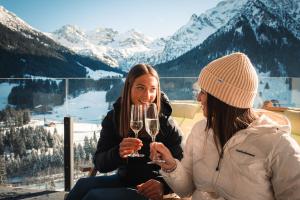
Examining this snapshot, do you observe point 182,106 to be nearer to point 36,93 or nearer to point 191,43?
point 36,93

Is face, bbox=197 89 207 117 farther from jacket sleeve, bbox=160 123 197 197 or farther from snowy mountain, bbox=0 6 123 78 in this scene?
snowy mountain, bbox=0 6 123 78

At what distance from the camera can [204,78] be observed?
1.23 metres

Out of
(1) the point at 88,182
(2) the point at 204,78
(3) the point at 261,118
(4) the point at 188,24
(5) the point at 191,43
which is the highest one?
(4) the point at 188,24

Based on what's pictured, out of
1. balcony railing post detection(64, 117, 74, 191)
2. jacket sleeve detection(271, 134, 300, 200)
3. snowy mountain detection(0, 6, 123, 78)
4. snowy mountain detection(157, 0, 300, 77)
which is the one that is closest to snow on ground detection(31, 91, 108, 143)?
balcony railing post detection(64, 117, 74, 191)

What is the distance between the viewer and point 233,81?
1171mm

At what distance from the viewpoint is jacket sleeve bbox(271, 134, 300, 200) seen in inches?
40.9

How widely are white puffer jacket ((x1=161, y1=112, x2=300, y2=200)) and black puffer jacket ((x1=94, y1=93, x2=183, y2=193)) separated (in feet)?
1.56

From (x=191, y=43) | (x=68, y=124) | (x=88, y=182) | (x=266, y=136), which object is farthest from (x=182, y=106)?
(x=191, y=43)

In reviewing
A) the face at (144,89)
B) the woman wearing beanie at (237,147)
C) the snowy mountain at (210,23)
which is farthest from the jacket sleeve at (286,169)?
the snowy mountain at (210,23)

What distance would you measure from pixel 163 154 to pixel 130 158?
491 mm

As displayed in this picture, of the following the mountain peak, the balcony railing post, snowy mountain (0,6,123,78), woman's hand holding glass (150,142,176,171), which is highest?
the mountain peak

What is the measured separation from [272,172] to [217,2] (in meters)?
96.0

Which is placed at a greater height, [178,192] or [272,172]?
[272,172]

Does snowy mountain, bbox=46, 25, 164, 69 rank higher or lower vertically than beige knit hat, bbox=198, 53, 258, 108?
higher
